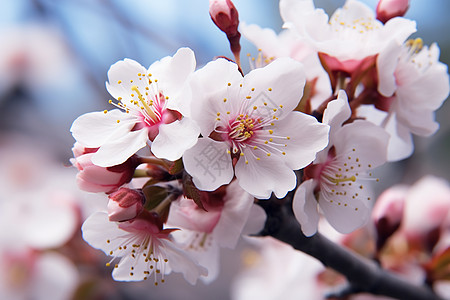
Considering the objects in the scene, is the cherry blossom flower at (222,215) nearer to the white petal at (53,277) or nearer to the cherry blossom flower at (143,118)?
the cherry blossom flower at (143,118)

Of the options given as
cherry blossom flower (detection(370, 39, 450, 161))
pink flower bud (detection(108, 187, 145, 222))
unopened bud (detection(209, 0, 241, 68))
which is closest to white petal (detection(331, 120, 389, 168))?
cherry blossom flower (detection(370, 39, 450, 161))

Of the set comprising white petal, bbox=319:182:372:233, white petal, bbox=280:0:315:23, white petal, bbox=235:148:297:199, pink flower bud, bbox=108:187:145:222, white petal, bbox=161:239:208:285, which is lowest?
white petal, bbox=161:239:208:285

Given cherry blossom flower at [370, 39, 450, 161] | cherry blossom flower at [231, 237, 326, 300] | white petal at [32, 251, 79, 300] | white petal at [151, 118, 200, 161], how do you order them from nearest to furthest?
white petal at [151, 118, 200, 161] < cherry blossom flower at [370, 39, 450, 161] < cherry blossom flower at [231, 237, 326, 300] < white petal at [32, 251, 79, 300]

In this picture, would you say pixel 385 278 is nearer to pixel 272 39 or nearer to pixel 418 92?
pixel 418 92

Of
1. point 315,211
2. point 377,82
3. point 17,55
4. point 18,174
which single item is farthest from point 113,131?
point 17,55

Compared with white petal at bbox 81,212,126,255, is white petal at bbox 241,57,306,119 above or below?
above

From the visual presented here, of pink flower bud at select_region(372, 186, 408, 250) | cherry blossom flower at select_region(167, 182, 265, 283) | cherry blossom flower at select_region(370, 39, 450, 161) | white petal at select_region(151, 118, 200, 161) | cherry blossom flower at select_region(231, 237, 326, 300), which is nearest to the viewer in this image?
white petal at select_region(151, 118, 200, 161)

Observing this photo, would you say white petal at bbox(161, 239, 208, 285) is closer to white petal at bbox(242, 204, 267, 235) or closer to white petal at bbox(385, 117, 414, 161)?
white petal at bbox(242, 204, 267, 235)
